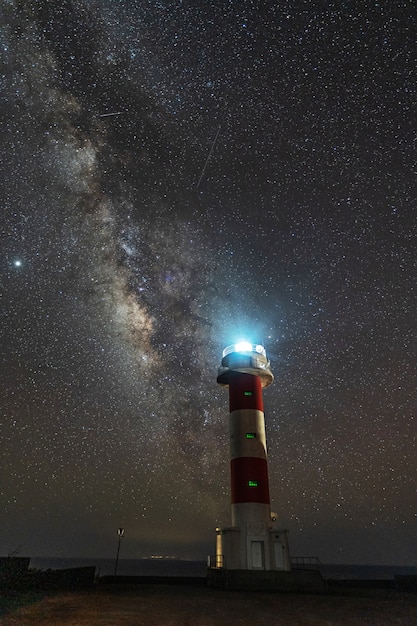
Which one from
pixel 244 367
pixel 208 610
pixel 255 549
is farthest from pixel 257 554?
pixel 244 367

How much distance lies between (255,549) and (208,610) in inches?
388

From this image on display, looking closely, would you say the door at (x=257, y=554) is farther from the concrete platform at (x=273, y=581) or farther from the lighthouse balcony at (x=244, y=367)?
the lighthouse balcony at (x=244, y=367)

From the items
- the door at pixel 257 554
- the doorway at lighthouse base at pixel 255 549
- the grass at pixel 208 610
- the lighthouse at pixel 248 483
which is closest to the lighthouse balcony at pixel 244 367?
the lighthouse at pixel 248 483

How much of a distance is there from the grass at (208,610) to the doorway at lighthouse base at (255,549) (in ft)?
11.3

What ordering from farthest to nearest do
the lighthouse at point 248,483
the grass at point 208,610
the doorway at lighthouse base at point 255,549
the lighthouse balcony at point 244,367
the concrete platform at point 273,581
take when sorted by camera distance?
the lighthouse balcony at point 244,367 → the lighthouse at point 248,483 → the doorway at lighthouse base at point 255,549 → the concrete platform at point 273,581 → the grass at point 208,610

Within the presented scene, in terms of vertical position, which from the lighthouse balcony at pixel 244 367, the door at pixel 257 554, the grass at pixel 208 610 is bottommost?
the grass at pixel 208 610

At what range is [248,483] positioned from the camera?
25.1 meters

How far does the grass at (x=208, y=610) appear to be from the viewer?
12.6 metres

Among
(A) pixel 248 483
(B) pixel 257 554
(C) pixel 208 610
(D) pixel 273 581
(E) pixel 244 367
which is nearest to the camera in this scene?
(C) pixel 208 610

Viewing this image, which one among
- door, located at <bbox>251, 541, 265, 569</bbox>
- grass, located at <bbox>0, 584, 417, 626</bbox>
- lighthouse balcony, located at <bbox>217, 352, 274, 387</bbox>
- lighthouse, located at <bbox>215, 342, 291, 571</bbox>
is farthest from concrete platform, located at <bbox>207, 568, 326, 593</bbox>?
lighthouse balcony, located at <bbox>217, 352, 274, 387</bbox>

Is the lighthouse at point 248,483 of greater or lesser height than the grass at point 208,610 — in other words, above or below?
above

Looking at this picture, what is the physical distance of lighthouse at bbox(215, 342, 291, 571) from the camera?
23.9 metres

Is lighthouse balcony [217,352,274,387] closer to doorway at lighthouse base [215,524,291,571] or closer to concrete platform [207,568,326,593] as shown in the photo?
doorway at lighthouse base [215,524,291,571]

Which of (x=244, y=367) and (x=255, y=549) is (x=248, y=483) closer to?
(x=255, y=549)
